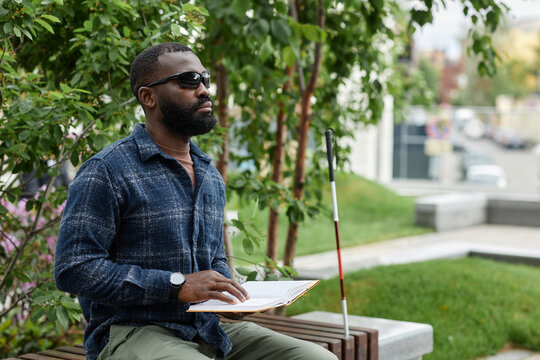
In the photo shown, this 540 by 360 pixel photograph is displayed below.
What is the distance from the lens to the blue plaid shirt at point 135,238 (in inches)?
102

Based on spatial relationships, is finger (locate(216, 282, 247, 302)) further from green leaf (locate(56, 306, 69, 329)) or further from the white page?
green leaf (locate(56, 306, 69, 329))

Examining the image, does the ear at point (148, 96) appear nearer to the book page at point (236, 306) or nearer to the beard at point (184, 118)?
the beard at point (184, 118)

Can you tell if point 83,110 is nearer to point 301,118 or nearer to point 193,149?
point 193,149

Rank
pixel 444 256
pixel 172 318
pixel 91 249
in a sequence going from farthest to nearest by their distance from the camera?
pixel 444 256, pixel 172 318, pixel 91 249

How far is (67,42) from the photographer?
4504 mm

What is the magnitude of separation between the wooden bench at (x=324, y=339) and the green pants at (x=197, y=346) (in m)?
0.83

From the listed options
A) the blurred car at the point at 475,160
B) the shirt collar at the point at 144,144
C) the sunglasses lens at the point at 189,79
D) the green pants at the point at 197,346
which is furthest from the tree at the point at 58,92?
the blurred car at the point at 475,160

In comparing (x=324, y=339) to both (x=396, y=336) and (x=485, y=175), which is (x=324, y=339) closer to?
(x=396, y=336)

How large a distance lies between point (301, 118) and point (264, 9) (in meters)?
1.50

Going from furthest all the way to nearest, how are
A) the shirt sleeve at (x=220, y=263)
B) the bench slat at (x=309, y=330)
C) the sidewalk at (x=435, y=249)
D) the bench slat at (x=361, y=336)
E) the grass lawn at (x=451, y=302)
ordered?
the sidewalk at (x=435, y=249) → the grass lawn at (x=451, y=302) → the bench slat at (x=361, y=336) → the bench slat at (x=309, y=330) → the shirt sleeve at (x=220, y=263)

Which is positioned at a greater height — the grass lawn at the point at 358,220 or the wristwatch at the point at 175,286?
the wristwatch at the point at 175,286

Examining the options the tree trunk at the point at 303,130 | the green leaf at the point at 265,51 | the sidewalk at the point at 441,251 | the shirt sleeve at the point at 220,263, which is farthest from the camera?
the sidewalk at the point at 441,251

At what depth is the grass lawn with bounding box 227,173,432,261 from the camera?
12.9 m

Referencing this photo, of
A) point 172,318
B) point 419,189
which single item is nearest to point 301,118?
point 172,318
